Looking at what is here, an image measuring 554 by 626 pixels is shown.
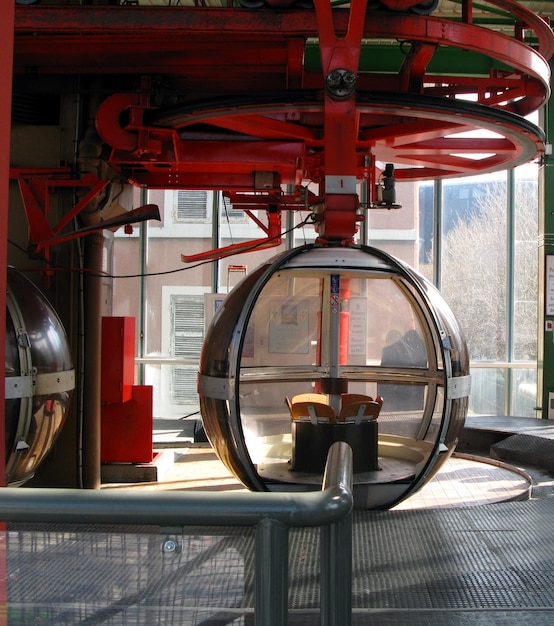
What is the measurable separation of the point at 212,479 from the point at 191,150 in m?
3.47

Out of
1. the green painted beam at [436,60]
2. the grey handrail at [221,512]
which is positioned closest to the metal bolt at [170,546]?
the grey handrail at [221,512]

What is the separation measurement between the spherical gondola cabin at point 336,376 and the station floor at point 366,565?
658mm

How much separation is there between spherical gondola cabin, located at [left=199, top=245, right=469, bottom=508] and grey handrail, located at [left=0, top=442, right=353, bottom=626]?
11.8 feet

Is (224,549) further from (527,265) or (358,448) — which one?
(527,265)

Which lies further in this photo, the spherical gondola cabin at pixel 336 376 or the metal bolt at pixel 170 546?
the spherical gondola cabin at pixel 336 376

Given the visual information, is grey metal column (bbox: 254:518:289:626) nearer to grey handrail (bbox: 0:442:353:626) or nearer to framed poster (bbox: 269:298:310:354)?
grey handrail (bbox: 0:442:353:626)

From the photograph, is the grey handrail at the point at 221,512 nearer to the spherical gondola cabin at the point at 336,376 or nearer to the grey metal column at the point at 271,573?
the grey metal column at the point at 271,573

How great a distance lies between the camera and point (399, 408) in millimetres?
7434

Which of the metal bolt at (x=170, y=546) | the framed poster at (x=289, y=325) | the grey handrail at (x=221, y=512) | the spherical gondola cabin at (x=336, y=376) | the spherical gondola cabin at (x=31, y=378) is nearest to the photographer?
the grey handrail at (x=221, y=512)

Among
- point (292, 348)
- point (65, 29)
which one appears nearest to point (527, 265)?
point (292, 348)

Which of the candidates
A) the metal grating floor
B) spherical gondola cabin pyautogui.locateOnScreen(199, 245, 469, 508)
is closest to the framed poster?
spherical gondola cabin pyautogui.locateOnScreen(199, 245, 469, 508)

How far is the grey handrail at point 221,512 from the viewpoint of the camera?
1.50m

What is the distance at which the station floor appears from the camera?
1650mm

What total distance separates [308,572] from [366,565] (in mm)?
977
